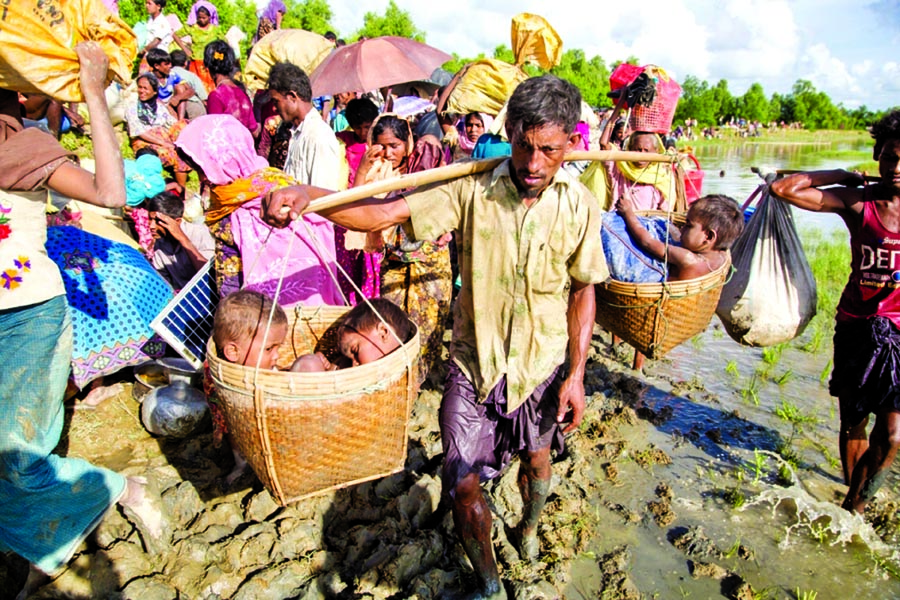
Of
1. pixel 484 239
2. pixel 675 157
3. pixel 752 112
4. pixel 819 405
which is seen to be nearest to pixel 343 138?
pixel 675 157

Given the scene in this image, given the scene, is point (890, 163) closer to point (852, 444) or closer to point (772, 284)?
point (772, 284)

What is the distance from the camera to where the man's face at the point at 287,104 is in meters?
3.54

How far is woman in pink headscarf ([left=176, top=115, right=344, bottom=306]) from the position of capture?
3.05m

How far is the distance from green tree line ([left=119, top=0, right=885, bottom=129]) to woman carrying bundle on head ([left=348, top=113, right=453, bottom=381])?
22.1 ft

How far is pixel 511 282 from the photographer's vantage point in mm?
2154

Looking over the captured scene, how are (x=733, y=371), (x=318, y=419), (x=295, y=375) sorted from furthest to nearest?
(x=733, y=371) < (x=318, y=419) < (x=295, y=375)

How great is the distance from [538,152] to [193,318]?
227 cm

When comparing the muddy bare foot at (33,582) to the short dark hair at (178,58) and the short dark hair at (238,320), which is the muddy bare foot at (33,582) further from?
the short dark hair at (178,58)

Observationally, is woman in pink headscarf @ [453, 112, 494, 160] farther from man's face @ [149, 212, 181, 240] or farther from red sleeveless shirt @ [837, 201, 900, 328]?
red sleeveless shirt @ [837, 201, 900, 328]

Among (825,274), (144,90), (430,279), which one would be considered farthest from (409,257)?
(825,274)

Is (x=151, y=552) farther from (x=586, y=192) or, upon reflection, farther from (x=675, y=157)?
(x=675, y=157)

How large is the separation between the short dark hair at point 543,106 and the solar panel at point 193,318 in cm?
204

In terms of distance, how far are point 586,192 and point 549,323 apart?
512mm

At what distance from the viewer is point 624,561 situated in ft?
9.26
